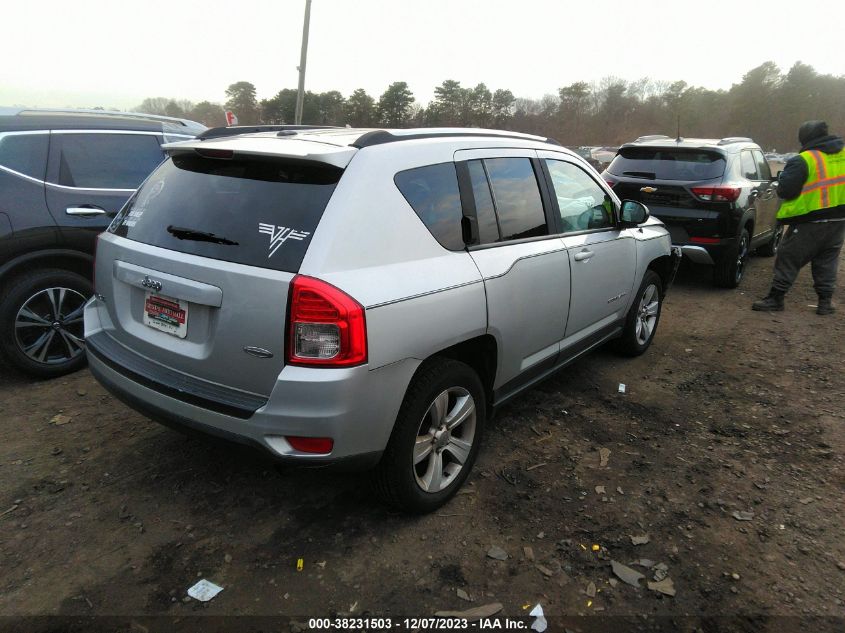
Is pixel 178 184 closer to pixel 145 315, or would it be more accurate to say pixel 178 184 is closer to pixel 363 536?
pixel 145 315

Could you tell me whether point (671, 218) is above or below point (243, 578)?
above

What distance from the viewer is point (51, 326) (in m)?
4.09

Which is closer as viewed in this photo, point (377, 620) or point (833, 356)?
point (377, 620)

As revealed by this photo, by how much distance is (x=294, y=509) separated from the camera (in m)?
2.80

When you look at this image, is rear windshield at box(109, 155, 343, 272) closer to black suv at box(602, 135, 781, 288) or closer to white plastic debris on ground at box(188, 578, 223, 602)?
white plastic debris on ground at box(188, 578, 223, 602)

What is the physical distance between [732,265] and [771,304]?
0.84m

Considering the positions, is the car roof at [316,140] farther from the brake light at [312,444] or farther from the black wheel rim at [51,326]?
the black wheel rim at [51,326]

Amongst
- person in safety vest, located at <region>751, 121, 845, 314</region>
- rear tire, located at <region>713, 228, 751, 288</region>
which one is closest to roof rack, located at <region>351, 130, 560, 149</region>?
person in safety vest, located at <region>751, 121, 845, 314</region>

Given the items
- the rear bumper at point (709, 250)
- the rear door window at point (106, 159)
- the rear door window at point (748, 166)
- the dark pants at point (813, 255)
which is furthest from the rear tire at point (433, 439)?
the rear door window at point (748, 166)

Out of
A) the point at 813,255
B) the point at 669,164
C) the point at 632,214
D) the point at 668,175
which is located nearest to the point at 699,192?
the point at 668,175

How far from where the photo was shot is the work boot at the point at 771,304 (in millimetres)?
6617

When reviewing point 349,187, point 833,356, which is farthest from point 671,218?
point 349,187

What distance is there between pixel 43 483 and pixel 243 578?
140cm

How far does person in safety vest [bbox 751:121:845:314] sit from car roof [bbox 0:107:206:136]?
6.52 m
